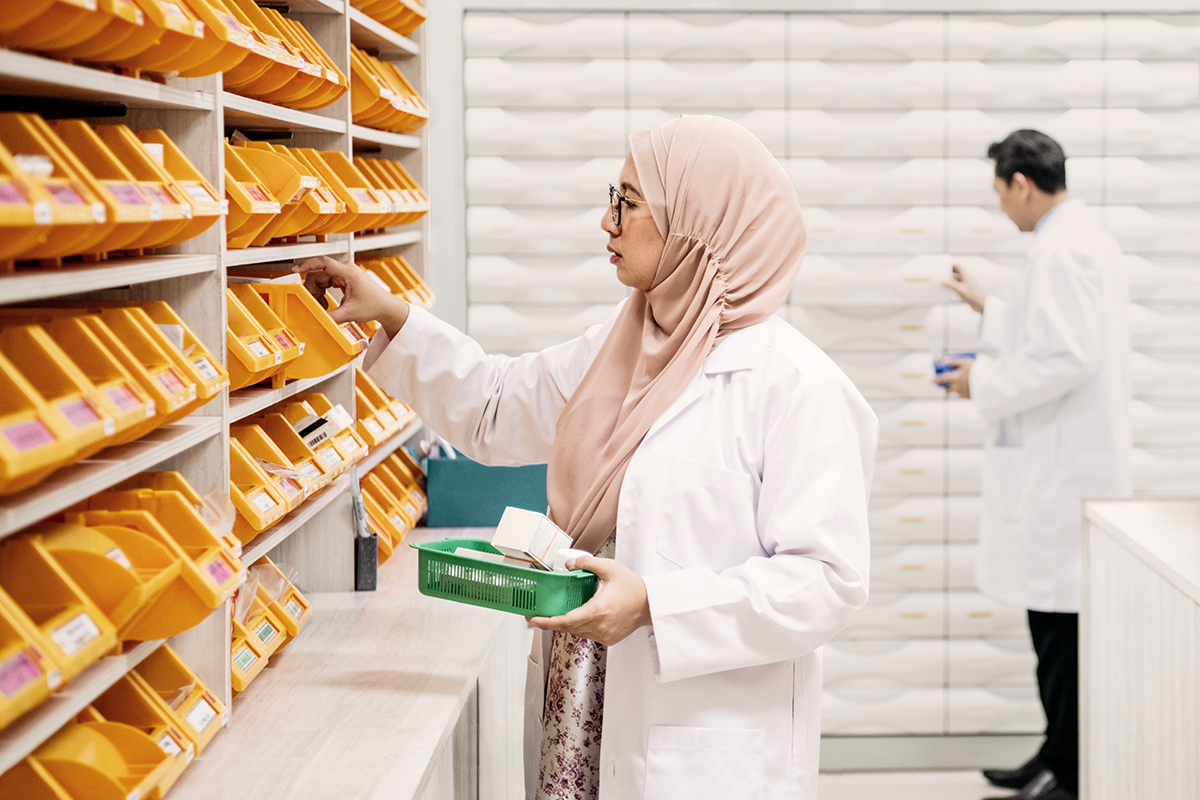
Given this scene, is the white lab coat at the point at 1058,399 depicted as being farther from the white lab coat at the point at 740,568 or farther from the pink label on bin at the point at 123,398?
the pink label on bin at the point at 123,398

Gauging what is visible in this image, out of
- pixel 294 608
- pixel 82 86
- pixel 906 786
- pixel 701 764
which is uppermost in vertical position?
pixel 82 86

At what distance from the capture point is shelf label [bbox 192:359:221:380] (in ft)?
5.57

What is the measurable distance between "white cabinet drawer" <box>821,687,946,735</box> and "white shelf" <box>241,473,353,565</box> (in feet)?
7.55

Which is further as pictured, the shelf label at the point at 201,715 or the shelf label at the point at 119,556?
the shelf label at the point at 201,715

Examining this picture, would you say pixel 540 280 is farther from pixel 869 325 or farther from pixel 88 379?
pixel 88 379

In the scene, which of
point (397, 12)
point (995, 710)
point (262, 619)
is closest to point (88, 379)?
point (262, 619)

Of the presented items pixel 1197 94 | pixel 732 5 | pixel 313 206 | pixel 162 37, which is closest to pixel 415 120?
pixel 313 206

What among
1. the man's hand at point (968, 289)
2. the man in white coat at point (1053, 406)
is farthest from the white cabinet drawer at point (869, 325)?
the man in white coat at point (1053, 406)

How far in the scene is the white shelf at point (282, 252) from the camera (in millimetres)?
1990

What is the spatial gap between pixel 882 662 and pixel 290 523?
2.72 metres

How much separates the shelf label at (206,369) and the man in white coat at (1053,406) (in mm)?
2966

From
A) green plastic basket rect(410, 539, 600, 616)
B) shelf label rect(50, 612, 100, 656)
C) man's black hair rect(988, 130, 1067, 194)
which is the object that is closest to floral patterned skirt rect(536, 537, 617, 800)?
green plastic basket rect(410, 539, 600, 616)

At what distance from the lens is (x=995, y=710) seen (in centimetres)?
434

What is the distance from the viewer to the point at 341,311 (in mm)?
2322
